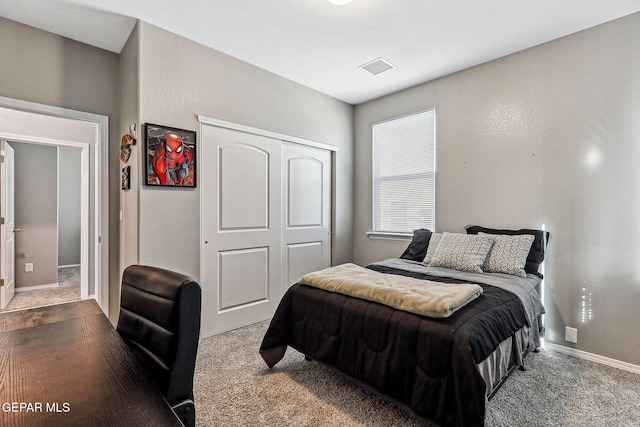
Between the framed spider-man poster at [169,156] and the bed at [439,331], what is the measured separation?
1.39 metres

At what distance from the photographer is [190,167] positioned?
8.82 ft

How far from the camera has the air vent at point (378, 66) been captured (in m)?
2.99

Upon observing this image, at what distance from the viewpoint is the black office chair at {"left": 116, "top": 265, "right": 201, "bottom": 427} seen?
3.22ft

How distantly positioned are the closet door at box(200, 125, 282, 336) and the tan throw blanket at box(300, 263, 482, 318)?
1120mm

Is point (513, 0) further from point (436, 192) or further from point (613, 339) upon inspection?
point (613, 339)

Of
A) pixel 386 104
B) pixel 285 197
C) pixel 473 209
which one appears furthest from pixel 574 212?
pixel 285 197

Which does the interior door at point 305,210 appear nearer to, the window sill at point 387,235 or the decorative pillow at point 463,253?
the window sill at point 387,235

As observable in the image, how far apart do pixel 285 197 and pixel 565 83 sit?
2.80 m

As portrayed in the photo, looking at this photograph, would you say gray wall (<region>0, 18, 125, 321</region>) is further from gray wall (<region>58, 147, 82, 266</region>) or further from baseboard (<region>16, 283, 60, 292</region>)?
gray wall (<region>58, 147, 82, 266</region>)

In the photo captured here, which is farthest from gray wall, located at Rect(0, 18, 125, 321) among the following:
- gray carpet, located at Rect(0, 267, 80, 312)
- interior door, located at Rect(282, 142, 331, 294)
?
gray carpet, located at Rect(0, 267, 80, 312)

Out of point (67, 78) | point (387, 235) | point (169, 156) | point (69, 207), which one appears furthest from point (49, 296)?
point (387, 235)

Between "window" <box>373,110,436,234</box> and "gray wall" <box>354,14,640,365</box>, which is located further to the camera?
"window" <box>373,110,436,234</box>

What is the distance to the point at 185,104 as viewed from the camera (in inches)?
105

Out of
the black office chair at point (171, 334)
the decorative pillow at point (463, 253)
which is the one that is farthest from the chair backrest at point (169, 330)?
the decorative pillow at point (463, 253)
